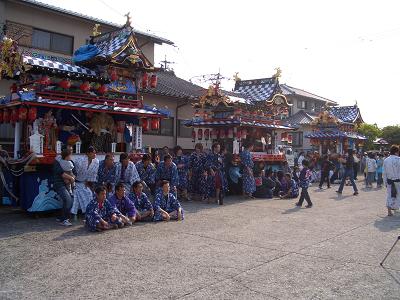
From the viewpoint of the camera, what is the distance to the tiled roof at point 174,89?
64.6 ft

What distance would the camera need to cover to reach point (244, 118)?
1753 cm

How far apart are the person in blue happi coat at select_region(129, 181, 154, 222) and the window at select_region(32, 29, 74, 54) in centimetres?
1143

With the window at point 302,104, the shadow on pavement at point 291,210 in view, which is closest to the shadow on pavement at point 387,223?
the shadow on pavement at point 291,210

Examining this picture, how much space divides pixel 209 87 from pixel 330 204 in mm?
7722

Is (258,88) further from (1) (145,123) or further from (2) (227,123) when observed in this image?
(1) (145,123)

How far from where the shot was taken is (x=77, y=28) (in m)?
19.5

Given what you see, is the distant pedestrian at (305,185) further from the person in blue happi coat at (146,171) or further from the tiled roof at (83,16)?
the tiled roof at (83,16)

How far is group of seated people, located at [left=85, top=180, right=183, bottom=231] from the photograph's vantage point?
8.46 m

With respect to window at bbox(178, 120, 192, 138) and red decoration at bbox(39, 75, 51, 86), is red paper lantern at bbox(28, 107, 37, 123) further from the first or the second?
window at bbox(178, 120, 192, 138)

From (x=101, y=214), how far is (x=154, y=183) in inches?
142

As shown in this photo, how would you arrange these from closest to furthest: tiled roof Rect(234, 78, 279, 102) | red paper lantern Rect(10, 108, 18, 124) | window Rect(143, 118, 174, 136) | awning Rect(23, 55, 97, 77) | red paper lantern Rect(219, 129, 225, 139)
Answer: red paper lantern Rect(10, 108, 18, 124) < awning Rect(23, 55, 97, 77) < red paper lantern Rect(219, 129, 225, 139) < tiled roof Rect(234, 78, 279, 102) < window Rect(143, 118, 174, 136)

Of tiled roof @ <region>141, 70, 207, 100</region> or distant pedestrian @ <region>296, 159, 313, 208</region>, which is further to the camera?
tiled roof @ <region>141, 70, 207, 100</region>

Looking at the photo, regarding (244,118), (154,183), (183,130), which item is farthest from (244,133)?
(154,183)

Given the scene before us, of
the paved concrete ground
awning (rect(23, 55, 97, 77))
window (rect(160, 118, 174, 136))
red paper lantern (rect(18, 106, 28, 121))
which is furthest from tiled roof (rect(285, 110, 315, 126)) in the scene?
red paper lantern (rect(18, 106, 28, 121))
